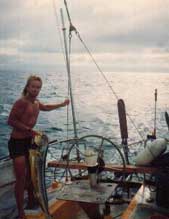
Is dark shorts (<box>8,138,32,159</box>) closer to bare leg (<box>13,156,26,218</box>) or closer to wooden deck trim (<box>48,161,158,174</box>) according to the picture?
bare leg (<box>13,156,26,218</box>)

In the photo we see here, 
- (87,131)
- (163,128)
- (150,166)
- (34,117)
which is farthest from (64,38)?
(163,128)

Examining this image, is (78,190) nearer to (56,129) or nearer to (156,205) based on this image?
(156,205)

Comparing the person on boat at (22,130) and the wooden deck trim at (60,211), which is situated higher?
the person on boat at (22,130)

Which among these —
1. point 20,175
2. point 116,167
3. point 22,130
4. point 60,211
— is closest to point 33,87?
point 22,130

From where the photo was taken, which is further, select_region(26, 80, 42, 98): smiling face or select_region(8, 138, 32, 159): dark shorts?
select_region(8, 138, 32, 159): dark shorts

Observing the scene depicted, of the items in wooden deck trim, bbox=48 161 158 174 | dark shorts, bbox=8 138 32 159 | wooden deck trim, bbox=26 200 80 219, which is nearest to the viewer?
wooden deck trim, bbox=26 200 80 219

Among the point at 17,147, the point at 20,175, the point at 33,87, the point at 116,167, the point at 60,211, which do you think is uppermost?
the point at 33,87

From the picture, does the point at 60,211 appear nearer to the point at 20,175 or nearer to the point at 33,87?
the point at 20,175

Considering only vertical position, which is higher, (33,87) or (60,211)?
(33,87)

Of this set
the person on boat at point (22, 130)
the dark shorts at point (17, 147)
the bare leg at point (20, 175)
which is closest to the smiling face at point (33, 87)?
the person on boat at point (22, 130)

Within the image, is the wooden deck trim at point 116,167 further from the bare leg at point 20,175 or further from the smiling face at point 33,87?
the smiling face at point 33,87

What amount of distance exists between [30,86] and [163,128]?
20408 millimetres

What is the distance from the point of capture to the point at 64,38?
24.3ft

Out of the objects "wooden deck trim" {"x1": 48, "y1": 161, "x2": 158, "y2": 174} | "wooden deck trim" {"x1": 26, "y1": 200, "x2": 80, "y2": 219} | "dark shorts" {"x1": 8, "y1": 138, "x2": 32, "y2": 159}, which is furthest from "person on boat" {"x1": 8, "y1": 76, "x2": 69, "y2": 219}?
"wooden deck trim" {"x1": 48, "y1": 161, "x2": 158, "y2": 174}
